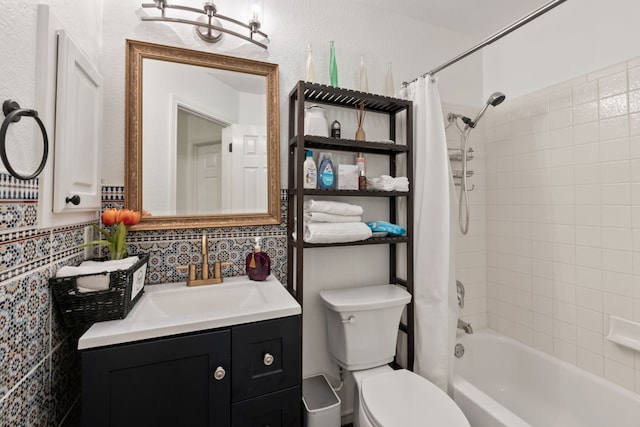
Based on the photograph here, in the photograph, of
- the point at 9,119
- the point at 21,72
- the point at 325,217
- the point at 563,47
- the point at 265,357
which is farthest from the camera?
the point at 563,47

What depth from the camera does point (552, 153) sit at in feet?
5.35

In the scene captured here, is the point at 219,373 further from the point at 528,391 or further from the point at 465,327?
the point at 528,391

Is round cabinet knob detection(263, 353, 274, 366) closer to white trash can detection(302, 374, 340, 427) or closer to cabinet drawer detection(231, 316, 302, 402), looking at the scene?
cabinet drawer detection(231, 316, 302, 402)

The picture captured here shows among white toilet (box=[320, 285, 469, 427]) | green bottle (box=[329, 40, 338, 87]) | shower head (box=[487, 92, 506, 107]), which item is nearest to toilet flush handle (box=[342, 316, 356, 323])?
white toilet (box=[320, 285, 469, 427])

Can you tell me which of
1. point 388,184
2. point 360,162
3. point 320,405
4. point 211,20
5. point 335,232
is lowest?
point 320,405

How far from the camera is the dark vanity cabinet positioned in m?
0.78

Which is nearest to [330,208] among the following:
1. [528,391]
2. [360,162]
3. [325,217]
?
[325,217]

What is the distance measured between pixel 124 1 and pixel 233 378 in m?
1.58

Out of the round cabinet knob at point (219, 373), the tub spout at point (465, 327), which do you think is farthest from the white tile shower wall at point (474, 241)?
the round cabinet knob at point (219, 373)

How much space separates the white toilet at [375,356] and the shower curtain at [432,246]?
171 millimetres

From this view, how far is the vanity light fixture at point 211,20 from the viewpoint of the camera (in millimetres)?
1164

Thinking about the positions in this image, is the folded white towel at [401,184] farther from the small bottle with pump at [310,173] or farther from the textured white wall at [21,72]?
the textured white wall at [21,72]

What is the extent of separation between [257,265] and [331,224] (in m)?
0.40

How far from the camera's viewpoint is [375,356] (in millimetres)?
1377
